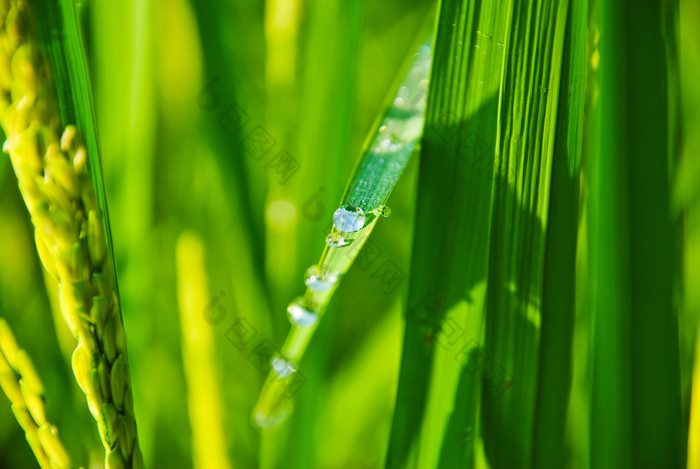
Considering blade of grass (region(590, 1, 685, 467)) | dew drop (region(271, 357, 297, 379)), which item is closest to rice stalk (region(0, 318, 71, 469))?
dew drop (region(271, 357, 297, 379))

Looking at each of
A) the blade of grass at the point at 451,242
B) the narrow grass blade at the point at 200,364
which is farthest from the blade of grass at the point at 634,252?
the narrow grass blade at the point at 200,364

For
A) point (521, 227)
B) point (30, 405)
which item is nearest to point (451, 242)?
point (521, 227)

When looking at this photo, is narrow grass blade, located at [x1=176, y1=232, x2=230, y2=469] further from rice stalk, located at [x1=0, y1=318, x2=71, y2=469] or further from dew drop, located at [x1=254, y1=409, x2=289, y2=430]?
rice stalk, located at [x1=0, y1=318, x2=71, y2=469]

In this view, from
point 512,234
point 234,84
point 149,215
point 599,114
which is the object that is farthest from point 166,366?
point 599,114

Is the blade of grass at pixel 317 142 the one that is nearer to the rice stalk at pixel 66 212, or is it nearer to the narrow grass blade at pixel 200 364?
the narrow grass blade at pixel 200 364

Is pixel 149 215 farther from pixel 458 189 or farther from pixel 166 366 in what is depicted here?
pixel 458 189
